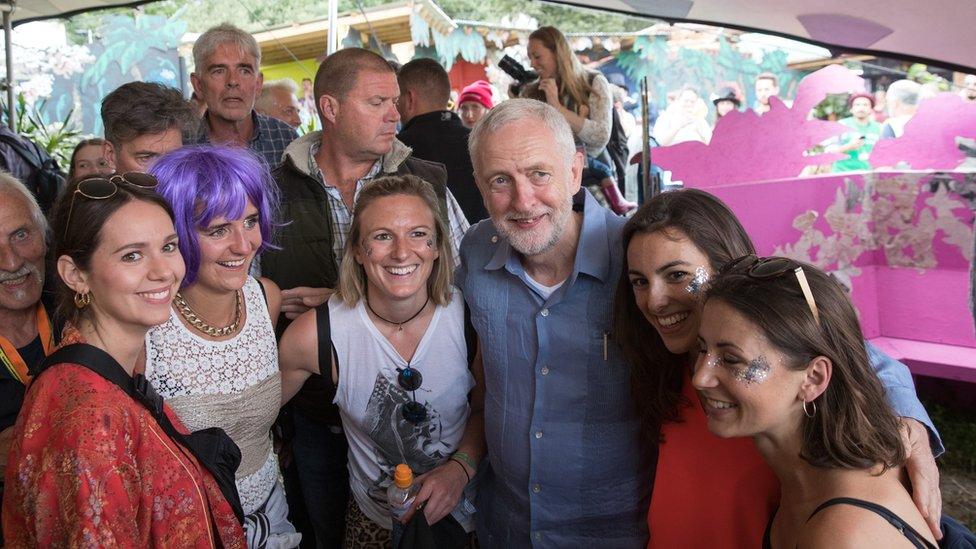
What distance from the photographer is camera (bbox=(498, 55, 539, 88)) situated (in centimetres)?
479

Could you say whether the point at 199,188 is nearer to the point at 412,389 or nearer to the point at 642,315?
the point at 412,389

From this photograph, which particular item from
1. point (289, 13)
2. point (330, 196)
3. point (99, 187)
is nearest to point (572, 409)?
point (99, 187)

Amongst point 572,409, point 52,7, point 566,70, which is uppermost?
point 52,7

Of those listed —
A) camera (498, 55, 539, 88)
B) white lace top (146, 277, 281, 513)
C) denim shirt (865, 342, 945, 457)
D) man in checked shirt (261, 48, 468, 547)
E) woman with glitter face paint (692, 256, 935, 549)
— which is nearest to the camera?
woman with glitter face paint (692, 256, 935, 549)

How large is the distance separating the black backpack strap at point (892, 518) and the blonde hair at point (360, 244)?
1229 mm

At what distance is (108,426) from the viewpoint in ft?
4.37

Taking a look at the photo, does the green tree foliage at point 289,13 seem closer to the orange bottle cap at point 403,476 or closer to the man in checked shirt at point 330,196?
the man in checked shirt at point 330,196

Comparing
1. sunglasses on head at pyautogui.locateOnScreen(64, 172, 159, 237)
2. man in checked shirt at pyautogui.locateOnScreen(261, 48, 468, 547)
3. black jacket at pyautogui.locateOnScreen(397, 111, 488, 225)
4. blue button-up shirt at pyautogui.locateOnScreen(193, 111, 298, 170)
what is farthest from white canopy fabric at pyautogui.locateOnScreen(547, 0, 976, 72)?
sunglasses on head at pyautogui.locateOnScreen(64, 172, 159, 237)

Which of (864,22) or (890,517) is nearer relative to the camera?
(890,517)

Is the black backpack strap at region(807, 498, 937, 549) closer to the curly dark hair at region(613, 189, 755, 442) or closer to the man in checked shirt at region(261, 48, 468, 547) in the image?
the curly dark hair at region(613, 189, 755, 442)

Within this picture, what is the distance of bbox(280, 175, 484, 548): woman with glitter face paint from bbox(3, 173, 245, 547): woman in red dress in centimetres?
55

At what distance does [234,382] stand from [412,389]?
50cm

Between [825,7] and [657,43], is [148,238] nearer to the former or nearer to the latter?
[825,7]

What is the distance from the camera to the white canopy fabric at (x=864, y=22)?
3.31 meters
